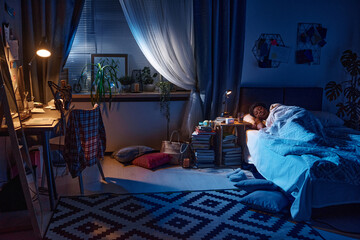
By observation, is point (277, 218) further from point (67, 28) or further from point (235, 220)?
point (67, 28)

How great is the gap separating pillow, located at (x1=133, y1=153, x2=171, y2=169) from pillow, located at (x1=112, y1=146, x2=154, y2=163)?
72 mm

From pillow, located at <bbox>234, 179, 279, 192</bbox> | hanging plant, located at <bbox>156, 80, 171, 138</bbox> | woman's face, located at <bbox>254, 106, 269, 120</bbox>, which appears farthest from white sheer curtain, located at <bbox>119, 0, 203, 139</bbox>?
pillow, located at <bbox>234, 179, 279, 192</bbox>

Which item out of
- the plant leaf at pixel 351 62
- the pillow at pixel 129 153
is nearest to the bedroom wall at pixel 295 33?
the plant leaf at pixel 351 62

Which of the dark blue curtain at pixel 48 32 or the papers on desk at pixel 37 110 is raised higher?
the dark blue curtain at pixel 48 32

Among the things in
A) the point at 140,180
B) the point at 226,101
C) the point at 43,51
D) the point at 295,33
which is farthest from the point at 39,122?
the point at 295,33

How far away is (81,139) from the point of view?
9.69ft

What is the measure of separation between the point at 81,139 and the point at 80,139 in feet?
0.05

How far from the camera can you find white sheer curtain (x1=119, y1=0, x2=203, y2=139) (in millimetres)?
4098

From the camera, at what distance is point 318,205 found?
2.65 m

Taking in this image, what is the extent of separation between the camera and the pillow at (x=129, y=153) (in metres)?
3.97

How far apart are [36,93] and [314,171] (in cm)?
308

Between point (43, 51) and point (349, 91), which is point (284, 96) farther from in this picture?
point (43, 51)

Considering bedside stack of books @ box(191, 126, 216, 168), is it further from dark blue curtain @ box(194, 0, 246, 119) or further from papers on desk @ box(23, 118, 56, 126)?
papers on desk @ box(23, 118, 56, 126)

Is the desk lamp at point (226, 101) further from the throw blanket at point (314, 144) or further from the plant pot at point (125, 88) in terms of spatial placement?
the plant pot at point (125, 88)
